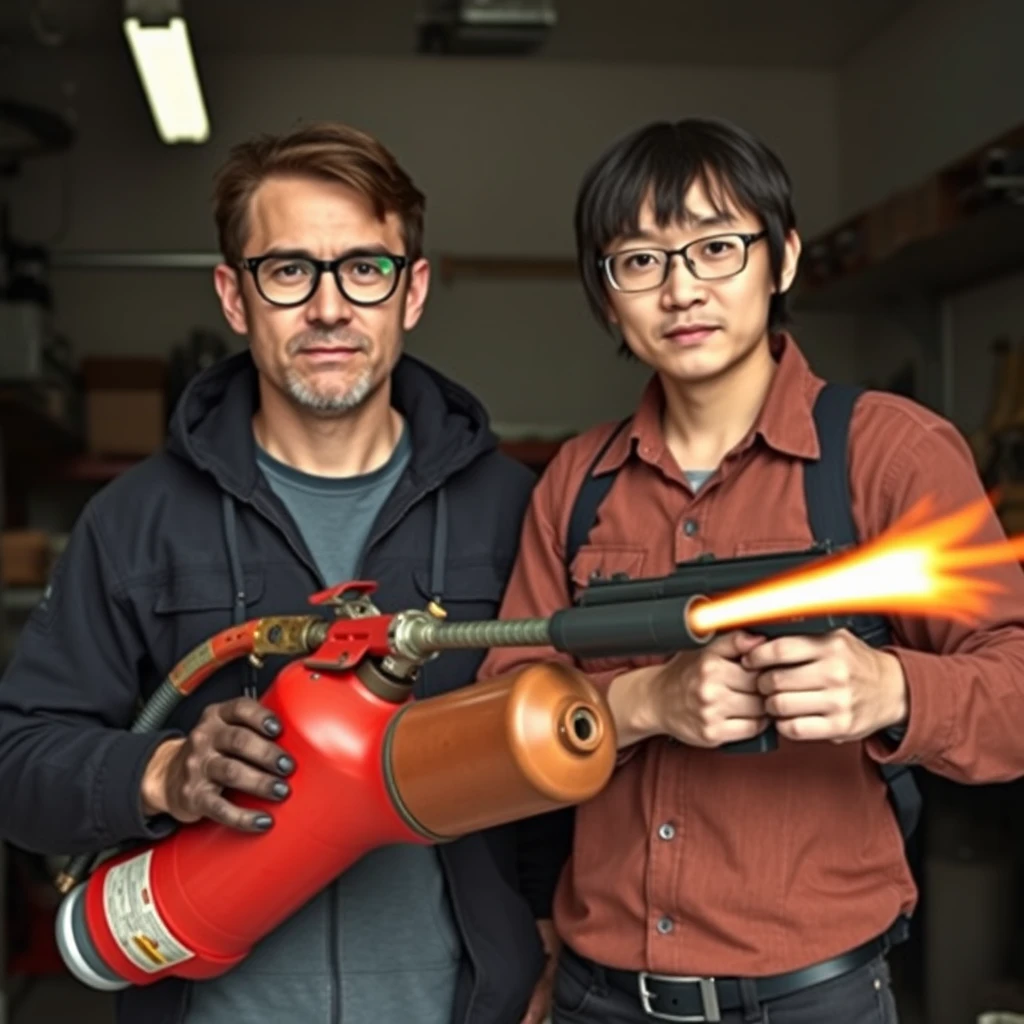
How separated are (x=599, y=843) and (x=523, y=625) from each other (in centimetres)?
44

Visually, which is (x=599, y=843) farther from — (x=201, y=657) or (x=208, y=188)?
(x=208, y=188)

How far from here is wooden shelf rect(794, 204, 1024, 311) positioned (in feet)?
13.7

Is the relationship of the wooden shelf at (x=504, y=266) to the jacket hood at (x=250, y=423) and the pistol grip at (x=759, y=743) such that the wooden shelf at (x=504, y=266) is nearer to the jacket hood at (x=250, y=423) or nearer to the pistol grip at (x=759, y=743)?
→ the jacket hood at (x=250, y=423)

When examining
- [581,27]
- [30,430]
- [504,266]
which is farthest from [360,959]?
[581,27]

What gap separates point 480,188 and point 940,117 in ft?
6.25

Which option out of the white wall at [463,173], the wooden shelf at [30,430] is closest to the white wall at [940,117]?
the white wall at [463,173]

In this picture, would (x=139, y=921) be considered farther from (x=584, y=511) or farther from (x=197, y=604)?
(x=584, y=511)

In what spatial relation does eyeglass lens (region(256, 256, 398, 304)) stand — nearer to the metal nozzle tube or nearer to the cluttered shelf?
the metal nozzle tube

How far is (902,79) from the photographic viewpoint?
5.82 m

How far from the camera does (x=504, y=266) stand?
6176 mm

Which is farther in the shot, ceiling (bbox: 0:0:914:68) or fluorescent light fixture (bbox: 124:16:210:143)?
ceiling (bbox: 0:0:914:68)

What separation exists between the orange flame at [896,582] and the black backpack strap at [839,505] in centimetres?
3

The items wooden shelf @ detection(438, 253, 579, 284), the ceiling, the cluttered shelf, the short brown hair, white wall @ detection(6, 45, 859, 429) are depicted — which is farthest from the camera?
white wall @ detection(6, 45, 859, 429)

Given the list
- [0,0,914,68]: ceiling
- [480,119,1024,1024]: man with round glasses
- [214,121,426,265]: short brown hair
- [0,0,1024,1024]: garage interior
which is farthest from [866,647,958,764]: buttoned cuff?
[0,0,914,68]: ceiling
